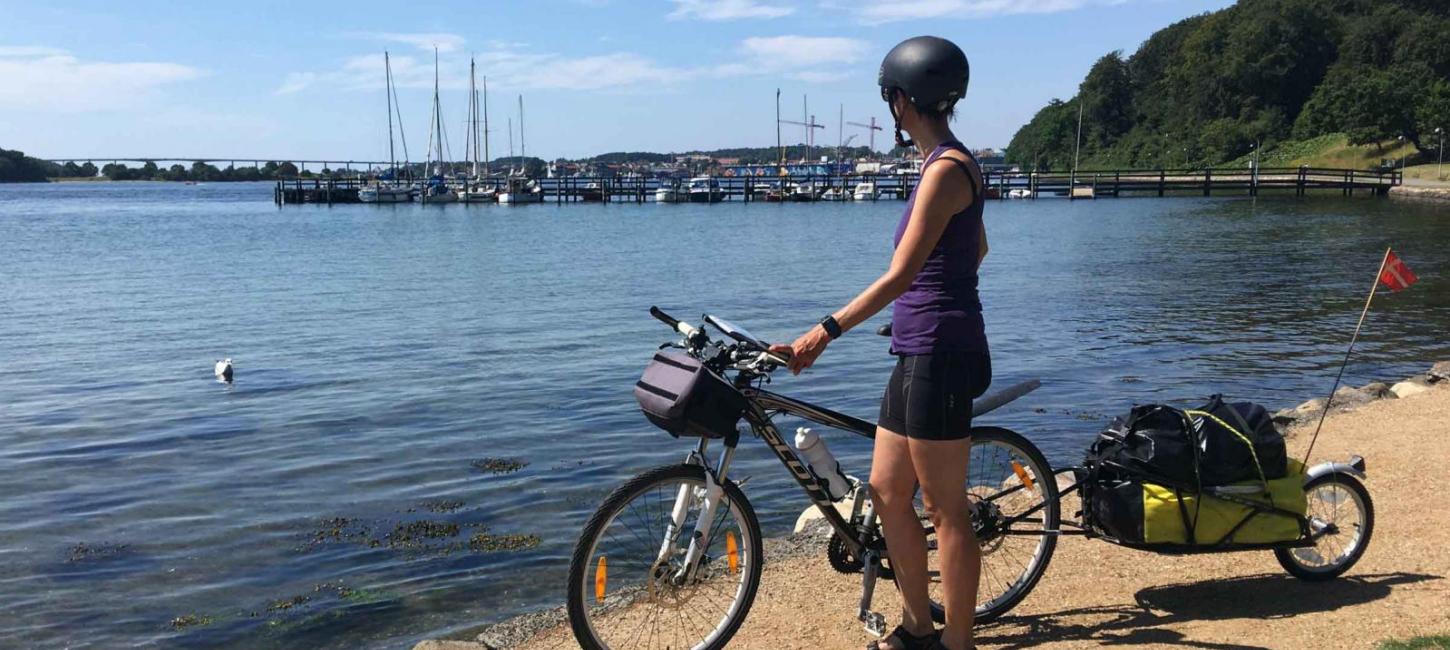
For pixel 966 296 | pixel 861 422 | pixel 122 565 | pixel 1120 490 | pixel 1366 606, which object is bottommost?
pixel 122 565

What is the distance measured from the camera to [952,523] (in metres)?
4.04

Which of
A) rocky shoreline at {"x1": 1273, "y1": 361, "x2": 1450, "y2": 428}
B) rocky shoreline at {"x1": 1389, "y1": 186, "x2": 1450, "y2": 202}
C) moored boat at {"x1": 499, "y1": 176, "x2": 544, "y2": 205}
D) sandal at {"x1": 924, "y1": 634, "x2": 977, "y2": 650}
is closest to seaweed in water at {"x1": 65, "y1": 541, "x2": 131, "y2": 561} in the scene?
sandal at {"x1": 924, "y1": 634, "x2": 977, "y2": 650}

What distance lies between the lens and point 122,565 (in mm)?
7754

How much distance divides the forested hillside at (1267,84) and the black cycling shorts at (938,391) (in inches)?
3685

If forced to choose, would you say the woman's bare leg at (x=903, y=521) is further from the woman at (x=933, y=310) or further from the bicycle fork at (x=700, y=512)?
the bicycle fork at (x=700, y=512)

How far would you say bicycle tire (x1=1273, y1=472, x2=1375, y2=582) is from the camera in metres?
5.27

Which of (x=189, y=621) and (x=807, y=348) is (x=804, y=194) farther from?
(x=807, y=348)

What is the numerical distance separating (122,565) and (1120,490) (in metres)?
6.30

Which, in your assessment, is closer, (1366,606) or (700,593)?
(700,593)

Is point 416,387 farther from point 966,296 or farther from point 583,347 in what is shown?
point 966,296

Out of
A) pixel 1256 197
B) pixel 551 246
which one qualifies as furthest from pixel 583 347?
pixel 1256 197

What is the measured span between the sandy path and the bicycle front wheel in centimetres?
39

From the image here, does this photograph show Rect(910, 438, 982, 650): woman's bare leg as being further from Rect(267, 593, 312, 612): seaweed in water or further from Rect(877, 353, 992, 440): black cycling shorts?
Rect(267, 593, 312, 612): seaweed in water

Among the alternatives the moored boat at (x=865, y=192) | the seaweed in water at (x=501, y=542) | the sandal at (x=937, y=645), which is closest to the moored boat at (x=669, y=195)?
the moored boat at (x=865, y=192)
